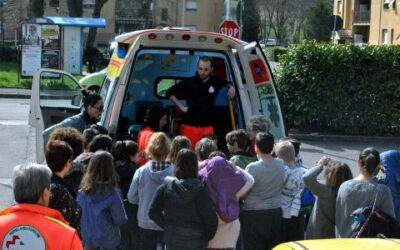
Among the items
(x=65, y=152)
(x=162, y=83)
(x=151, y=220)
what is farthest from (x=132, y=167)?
(x=162, y=83)

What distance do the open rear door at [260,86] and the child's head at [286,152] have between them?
160 cm

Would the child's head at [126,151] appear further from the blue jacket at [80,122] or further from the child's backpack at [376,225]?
the child's backpack at [376,225]

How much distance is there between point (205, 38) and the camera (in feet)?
28.1

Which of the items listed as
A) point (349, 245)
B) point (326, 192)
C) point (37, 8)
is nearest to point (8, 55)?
point (37, 8)

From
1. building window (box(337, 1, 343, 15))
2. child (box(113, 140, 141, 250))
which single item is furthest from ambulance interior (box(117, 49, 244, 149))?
building window (box(337, 1, 343, 15))

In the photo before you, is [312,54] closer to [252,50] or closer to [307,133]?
[307,133]

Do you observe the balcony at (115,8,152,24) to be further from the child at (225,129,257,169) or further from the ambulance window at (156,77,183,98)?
the child at (225,129,257,169)

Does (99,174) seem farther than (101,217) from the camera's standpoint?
Result: No

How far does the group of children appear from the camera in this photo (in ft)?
19.4

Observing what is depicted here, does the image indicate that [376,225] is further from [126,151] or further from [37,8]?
[37,8]

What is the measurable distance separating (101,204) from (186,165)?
30.5 inches

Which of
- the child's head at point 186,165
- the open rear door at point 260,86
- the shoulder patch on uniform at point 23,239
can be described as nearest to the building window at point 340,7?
the open rear door at point 260,86

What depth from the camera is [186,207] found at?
19.3ft

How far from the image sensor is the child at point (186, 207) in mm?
5879
